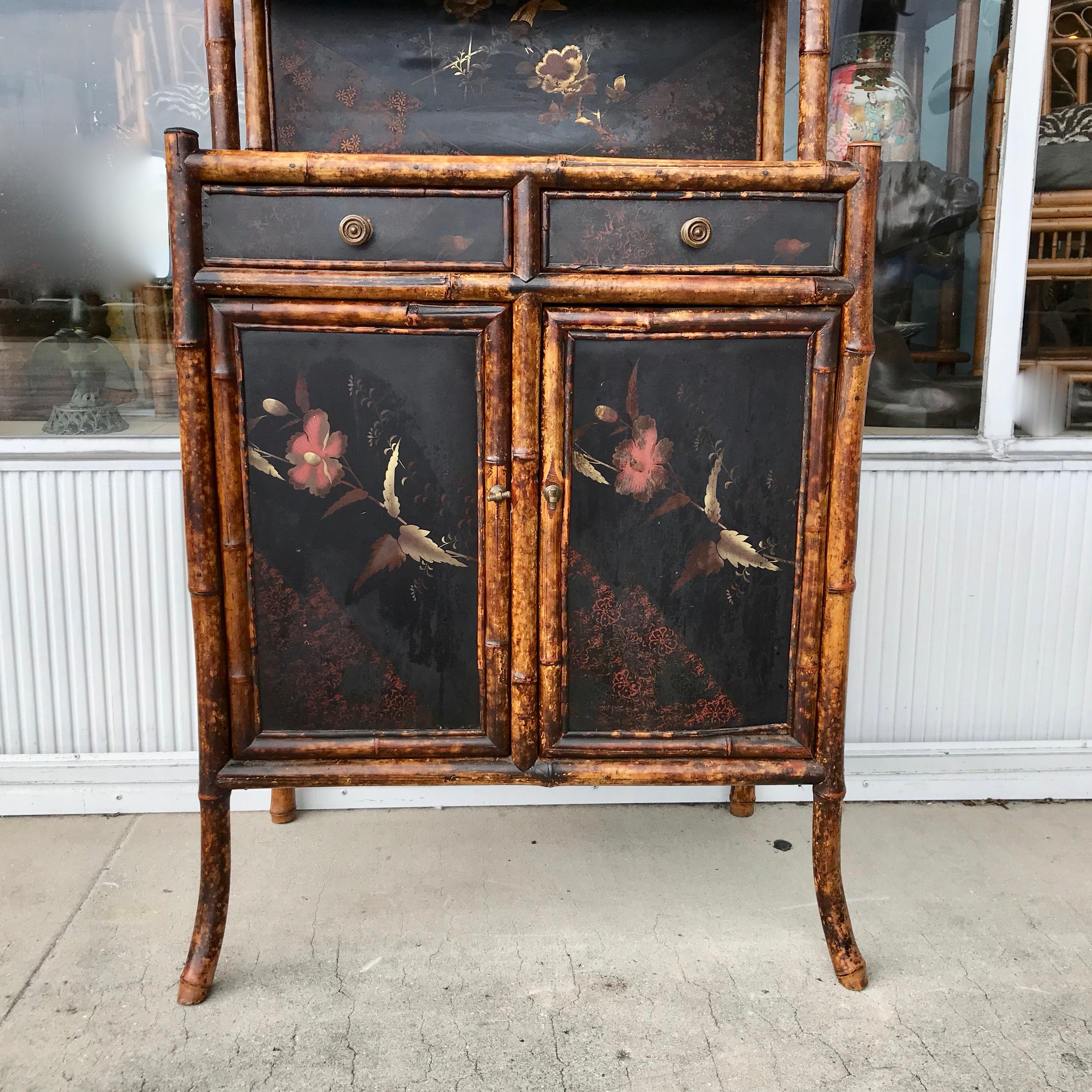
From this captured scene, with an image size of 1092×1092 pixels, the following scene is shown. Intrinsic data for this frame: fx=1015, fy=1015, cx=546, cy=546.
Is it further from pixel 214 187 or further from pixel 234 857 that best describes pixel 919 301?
pixel 234 857

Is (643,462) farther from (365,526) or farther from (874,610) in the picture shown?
(874,610)

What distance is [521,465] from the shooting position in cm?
Result: 159

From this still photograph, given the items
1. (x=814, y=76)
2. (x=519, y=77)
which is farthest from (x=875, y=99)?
(x=519, y=77)

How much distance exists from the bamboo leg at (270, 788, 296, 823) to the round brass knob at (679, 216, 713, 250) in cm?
148

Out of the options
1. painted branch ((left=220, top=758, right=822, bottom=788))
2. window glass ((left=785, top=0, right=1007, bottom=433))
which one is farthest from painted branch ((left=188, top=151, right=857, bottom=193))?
painted branch ((left=220, top=758, right=822, bottom=788))

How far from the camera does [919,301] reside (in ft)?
7.66

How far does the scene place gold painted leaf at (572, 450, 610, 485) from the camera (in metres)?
1.60

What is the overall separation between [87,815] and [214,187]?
59.0 inches

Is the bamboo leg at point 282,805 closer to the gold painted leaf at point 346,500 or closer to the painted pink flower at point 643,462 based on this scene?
the gold painted leaf at point 346,500

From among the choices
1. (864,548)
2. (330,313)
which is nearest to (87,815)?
(330,313)

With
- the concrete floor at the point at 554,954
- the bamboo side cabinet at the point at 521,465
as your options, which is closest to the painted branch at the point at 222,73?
the bamboo side cabinet at the point at 521,465

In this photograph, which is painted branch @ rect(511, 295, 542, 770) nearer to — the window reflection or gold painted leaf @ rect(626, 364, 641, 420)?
gold painted leaf @ rect(626, 364, 641, 420)

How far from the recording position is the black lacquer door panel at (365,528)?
157 centimetres

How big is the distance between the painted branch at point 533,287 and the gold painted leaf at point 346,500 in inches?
11.7
